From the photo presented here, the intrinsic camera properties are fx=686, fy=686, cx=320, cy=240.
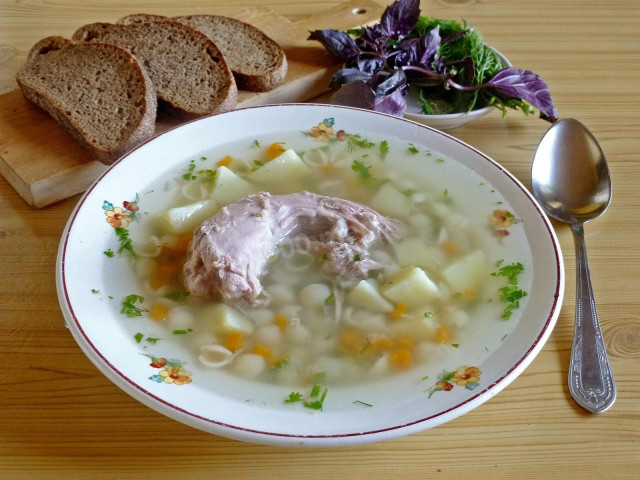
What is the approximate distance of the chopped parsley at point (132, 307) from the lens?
1.95 metres

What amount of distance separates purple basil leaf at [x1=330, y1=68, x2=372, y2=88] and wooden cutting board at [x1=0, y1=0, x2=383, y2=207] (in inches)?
10.2

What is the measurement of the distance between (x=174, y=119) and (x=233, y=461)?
5.24 ft

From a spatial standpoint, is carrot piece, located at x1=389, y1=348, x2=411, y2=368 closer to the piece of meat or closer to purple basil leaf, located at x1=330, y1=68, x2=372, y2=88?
the piece of meat

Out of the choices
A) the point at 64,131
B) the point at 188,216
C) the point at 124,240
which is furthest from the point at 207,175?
the point at 64,131

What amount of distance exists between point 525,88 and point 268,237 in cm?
138

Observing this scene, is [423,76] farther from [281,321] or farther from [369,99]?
[281,321]

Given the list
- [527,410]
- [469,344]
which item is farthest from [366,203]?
[527,410]

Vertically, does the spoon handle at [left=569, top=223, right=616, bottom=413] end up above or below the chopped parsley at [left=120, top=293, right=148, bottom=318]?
below

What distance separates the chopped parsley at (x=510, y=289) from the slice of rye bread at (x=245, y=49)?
1.39m

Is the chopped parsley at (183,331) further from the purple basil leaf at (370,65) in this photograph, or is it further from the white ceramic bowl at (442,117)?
the purple basil leaf at (370,65)

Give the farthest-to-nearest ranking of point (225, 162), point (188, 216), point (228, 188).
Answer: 1. point (225, 162)
2. point (228, 188)
3. point (188, 216)

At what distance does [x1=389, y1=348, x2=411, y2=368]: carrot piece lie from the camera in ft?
6.06

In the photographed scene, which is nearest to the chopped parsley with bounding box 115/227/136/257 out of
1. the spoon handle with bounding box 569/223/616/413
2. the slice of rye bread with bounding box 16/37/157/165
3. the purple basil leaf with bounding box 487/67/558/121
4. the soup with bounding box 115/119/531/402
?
the soup with bounding box 115/119/531/402

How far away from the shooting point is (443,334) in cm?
194
